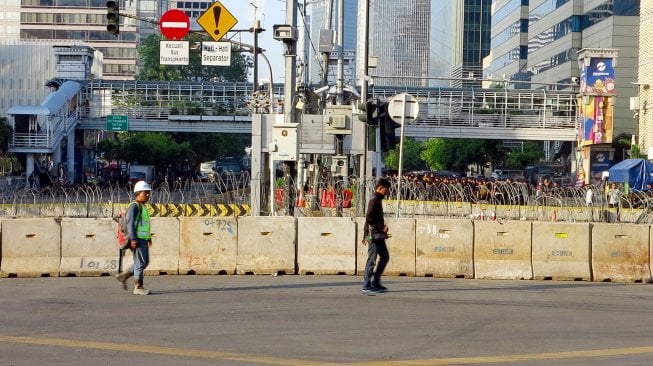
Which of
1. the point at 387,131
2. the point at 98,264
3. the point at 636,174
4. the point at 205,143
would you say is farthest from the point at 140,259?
the point at 205,143

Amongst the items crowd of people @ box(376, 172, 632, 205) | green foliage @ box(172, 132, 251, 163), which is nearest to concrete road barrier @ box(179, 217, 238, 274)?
crowd of people @ box(376, 172, 632, 205)

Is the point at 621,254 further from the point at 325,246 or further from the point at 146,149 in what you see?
the point at 146,149

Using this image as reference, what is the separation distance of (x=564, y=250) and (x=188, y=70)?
110 m

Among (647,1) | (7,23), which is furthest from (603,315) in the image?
(7,23)

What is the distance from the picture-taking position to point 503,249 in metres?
20.0

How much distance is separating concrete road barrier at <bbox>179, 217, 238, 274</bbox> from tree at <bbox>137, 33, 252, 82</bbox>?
99.0 meters

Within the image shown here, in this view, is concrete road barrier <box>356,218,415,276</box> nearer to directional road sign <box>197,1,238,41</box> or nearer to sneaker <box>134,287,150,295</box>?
sneaker <box>134,287,150,295</box>

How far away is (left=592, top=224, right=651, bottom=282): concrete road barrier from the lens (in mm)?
19891

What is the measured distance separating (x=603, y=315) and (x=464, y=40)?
15364 cm

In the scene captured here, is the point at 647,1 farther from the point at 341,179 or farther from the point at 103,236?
the point at 103,236

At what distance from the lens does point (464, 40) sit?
545 ft

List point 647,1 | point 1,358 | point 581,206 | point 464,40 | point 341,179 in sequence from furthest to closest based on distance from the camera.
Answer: point 464,40
point 647,1
point 341,179
point 581,206
point 1,358

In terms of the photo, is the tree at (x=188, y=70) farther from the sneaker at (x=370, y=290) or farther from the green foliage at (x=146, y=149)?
the sneaker at (x=370, y=290)

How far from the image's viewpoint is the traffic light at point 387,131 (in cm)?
2309
